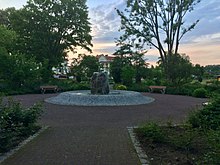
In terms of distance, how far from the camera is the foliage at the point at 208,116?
757 cm

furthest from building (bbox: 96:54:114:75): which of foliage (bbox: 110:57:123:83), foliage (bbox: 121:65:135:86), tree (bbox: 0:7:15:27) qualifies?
tree (bbox: 0:7:15:27)

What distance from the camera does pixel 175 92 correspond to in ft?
84.6

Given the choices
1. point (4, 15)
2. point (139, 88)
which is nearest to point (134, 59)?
point (139, 88)

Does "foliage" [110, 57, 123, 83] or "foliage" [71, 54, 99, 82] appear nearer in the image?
"foliage" [110, 57, 123, 83]

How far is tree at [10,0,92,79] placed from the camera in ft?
112

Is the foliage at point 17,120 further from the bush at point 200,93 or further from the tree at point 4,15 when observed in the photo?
the tree at point 4,15

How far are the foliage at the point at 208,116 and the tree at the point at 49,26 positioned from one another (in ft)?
90.1

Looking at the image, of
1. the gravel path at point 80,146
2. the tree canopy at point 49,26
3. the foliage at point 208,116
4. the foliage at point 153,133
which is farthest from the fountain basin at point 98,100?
the tree canopy at point 49,26

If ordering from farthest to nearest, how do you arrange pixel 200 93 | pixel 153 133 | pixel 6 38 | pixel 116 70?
pixel 116 70, pixel 6 38, pixel 200 93, pixel 153 133

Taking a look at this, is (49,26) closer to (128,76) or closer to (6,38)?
(6,38)

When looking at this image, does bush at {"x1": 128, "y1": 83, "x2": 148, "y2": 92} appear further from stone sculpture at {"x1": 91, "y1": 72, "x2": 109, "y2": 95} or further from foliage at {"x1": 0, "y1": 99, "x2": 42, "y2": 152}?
foliage at {"x1": 0, "y1": 99, "x2": 42, "y2": 152}

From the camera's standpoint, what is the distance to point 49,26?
113 feet

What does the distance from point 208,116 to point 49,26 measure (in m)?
30.0

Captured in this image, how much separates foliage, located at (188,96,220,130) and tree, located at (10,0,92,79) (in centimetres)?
2746
